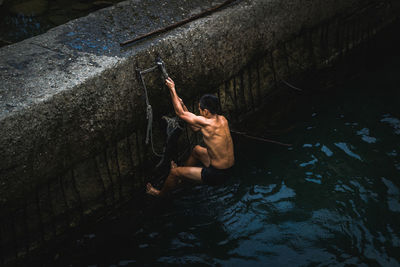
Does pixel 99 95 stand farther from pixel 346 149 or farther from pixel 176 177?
pixel 346 149

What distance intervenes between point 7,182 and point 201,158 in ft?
8.76

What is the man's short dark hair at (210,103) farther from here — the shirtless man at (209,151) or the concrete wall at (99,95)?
the concrete wall at (99,95)

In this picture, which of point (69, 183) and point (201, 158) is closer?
point (69, 183)

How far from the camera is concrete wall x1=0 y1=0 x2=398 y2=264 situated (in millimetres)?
4062

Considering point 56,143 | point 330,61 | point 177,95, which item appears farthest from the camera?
point 330,61

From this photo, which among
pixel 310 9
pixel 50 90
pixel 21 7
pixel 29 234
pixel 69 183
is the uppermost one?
pixel 21 7

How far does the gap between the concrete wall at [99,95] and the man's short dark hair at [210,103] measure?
341 millimetres

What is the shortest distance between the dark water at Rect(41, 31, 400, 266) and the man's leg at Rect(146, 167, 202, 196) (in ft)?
0.56

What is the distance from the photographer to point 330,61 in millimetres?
7922

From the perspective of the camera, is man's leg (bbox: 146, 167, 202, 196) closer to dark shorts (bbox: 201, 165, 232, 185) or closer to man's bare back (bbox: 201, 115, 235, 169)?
dark shorts (bbox: 201, 165, 232, 185)

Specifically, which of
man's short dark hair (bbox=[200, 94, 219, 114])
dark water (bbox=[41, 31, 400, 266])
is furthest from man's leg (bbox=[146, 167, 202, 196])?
man's short dark hair (bbox=[200, 94, 219, 114])

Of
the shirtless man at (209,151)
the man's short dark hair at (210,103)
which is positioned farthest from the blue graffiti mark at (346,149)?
the man's short dark hair at (210,103)

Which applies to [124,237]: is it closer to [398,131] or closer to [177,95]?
[177,95]

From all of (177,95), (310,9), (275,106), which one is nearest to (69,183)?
(177,95)
